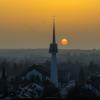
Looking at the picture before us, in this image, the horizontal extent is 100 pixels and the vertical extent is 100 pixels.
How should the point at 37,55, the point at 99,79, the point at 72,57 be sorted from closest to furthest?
the point at 99,79 → the point at 72,57 → the point at 37,55

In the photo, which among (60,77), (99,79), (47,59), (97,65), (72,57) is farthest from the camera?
(72,57)

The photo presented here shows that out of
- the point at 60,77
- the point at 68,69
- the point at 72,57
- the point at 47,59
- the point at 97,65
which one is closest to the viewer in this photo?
the point at 60,77

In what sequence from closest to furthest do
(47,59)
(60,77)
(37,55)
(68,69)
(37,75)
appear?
(37,75)
(60,77)
(68,69)
(47,59)
(37,55)

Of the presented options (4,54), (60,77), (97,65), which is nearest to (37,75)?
(60,77)

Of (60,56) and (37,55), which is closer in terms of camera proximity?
(60,56)

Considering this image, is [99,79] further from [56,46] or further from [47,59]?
[47,59]

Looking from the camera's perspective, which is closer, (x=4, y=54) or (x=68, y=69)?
(x=68, y=69)

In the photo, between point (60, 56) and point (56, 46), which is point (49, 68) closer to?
point (56, 46)

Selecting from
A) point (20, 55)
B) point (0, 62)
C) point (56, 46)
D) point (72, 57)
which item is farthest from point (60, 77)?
point (20, 55)
